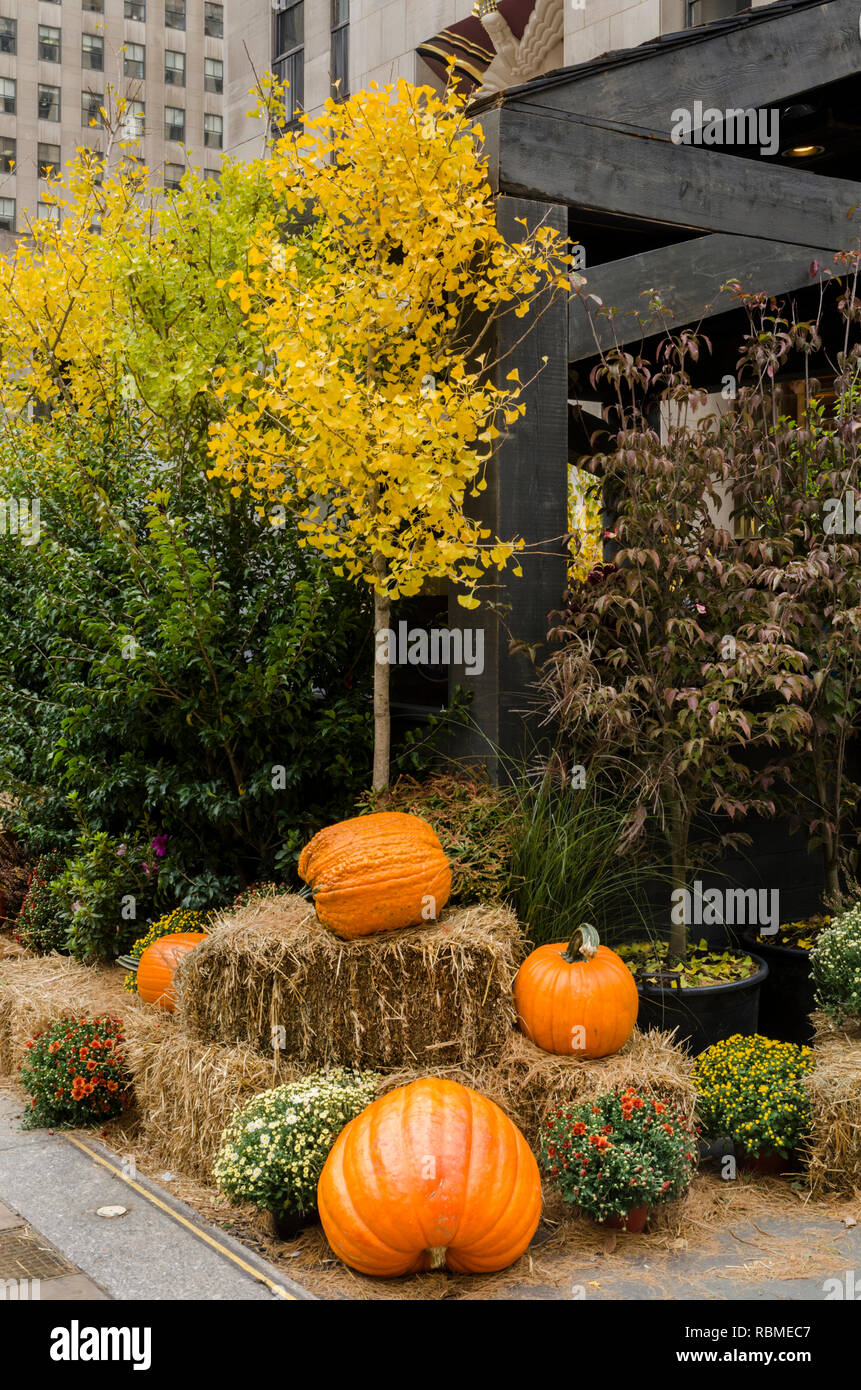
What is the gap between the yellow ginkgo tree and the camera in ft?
17.2

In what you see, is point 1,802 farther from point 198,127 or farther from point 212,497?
point 198,127

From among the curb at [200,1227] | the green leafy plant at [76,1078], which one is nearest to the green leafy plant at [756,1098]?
the curb at [200,1227]

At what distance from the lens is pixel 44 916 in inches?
289

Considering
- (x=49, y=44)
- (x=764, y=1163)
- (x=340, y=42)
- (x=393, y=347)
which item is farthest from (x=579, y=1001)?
(x=49, y=44)

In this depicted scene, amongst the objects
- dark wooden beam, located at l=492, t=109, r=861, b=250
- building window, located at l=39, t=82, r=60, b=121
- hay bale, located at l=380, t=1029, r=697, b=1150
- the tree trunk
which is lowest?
hay bale, located at l=380, t=1029, r=697, b=1150

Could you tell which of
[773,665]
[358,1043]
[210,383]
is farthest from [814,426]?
[358,1043]

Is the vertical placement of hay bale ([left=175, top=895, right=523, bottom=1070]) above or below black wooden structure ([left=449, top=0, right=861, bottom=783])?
below

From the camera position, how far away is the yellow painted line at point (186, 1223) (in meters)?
3.87

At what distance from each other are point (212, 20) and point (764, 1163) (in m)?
72.4

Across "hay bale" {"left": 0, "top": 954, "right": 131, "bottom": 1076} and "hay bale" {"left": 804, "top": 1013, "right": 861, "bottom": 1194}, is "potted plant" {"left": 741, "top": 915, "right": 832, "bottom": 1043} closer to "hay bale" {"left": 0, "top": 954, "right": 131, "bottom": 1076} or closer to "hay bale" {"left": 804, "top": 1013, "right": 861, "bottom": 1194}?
"hay bale" {"left": 804, "top": 1013, "right": 861, "bottom": 1194}

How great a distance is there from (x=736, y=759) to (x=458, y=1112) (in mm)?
2842

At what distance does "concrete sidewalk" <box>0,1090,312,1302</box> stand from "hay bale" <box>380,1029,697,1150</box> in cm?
83

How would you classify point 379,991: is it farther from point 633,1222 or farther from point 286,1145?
point 633,1222

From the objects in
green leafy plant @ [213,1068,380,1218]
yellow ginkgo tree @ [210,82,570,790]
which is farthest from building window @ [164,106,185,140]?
green leafy plant @ [213,1068,380,1218]
